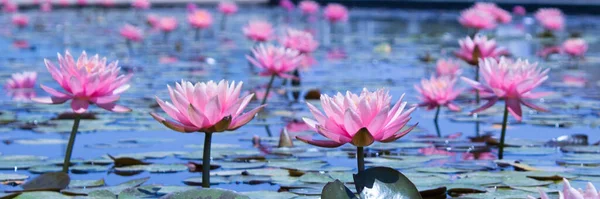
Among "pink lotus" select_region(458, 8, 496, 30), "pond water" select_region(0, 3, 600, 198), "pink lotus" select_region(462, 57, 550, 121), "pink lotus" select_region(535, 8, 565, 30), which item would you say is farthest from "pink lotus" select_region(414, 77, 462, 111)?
"pink lotus" select_region(535, 8, 565, 30)

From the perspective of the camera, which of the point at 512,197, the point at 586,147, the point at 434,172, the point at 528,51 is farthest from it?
the point at 528,51

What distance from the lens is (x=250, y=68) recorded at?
21.3 ft

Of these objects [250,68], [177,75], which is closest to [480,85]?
[177,75]

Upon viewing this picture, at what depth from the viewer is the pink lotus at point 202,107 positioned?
1.86 metres

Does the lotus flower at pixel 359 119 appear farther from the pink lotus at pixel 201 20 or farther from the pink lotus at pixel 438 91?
the pink lotus at pixel 201 20

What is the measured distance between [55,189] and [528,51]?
654cm

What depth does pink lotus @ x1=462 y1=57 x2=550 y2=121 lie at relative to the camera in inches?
102

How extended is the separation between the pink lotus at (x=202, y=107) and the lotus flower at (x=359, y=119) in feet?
0.60

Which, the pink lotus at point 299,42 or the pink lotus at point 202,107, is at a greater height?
the pink lotus at point 299,42

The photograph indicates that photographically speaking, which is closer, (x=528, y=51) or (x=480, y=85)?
(x=480, y=85)

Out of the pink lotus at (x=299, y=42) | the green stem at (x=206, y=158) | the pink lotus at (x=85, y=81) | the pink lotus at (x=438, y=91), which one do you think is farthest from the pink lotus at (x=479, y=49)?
the green stem at (x=206, y=158)

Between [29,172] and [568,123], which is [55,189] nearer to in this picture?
[29,172]

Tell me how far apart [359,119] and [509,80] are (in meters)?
0.96

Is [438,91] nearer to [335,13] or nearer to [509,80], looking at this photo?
[509,80]
